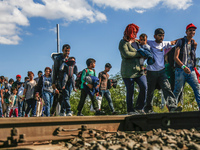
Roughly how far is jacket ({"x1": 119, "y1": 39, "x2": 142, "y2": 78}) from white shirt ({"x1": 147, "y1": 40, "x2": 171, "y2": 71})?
468mm

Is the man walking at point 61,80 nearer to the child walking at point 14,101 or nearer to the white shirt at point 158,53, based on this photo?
the white shirt at point 158,53

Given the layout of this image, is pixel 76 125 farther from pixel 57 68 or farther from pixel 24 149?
pixel 57 68

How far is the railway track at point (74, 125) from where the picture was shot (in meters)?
4.46

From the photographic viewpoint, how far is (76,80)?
759 cm

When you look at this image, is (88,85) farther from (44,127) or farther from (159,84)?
(44,127)

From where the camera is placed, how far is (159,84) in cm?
675

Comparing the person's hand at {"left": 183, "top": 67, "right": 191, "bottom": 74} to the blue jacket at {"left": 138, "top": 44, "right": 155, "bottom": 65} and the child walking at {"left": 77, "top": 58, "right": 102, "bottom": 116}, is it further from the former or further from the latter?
the child walking at {"left": 77, "top": 58, "right": 102, "bottom": 116}

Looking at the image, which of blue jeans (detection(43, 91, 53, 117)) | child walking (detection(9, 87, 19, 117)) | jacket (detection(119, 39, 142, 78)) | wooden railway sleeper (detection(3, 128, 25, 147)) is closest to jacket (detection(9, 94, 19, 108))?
child walking (detection(9, 87, 19, 117))

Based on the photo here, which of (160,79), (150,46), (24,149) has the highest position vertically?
(150,46)

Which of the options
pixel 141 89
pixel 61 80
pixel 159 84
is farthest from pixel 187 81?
pixel 61 80

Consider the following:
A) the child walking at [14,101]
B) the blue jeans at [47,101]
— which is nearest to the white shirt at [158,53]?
the blue jeans at [47,101]

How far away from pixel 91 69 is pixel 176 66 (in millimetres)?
2345

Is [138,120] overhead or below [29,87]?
below

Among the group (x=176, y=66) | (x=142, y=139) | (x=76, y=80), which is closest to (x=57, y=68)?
(x=76, y=80)
